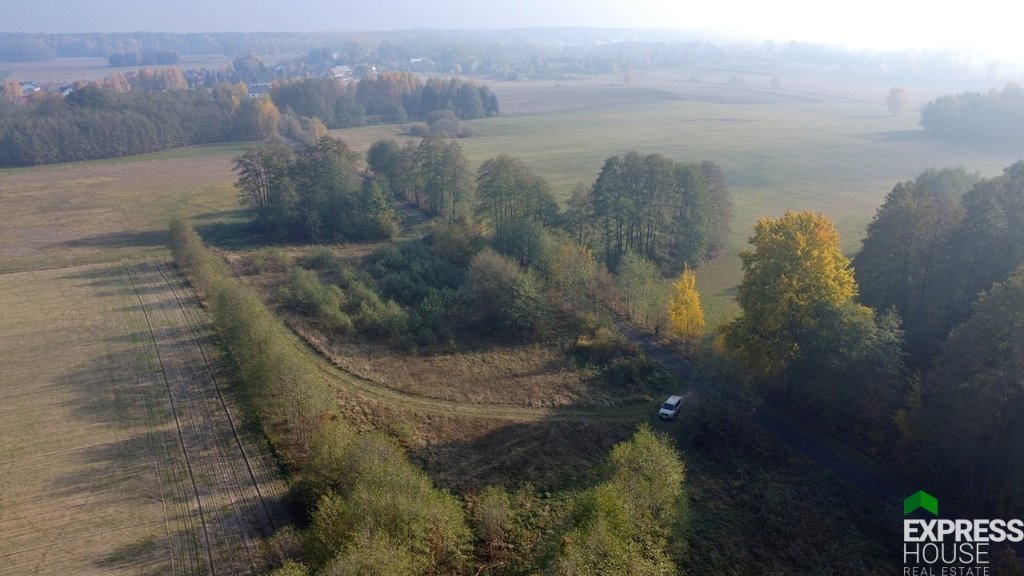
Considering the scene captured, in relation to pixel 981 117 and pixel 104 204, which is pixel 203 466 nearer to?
pixel 104 204

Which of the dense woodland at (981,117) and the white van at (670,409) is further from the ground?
the dense woodland at (981,117)


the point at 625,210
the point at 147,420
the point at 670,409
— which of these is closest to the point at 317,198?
the point at 625,210

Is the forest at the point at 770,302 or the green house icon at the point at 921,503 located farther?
the green house icon at the point at 921,503

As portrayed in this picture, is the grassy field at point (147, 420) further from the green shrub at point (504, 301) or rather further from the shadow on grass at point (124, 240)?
the green shrub at point (504, 301)

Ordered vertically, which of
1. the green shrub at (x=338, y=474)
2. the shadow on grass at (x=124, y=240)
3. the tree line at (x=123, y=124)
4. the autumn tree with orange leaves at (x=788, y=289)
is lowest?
the green shrub at (x=338, y=474)

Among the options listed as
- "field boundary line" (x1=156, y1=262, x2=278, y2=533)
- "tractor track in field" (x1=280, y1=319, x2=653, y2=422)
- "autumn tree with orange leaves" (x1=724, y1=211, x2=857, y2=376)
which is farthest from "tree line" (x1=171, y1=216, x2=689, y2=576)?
"autumn tree with orange leaves" (x1=724, y1=211, x2=857, y2=376)

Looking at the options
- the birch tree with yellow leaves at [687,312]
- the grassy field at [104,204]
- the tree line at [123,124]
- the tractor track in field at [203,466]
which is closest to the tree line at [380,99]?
the tree line at [123,124]

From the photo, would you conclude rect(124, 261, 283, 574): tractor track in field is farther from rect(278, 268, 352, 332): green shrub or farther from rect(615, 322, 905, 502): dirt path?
rect(615, 322, 905, 502): dirt path
